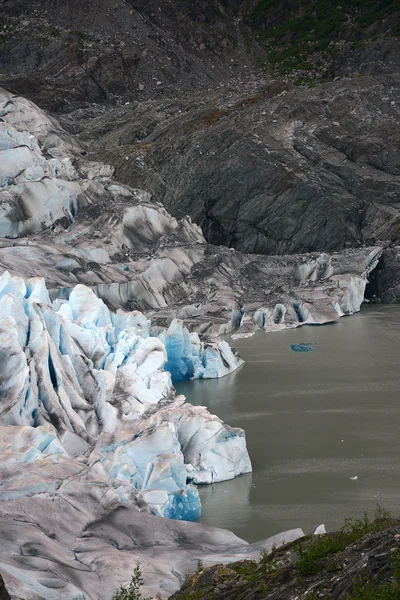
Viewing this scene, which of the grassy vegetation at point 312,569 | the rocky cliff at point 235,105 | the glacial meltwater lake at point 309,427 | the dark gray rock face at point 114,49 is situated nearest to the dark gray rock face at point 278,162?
the rocky cliff at point 235,105

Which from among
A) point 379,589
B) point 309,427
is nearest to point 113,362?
point 309,427

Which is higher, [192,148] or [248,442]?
[192,148]

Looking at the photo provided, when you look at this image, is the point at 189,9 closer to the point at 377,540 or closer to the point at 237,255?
the point at 237,255

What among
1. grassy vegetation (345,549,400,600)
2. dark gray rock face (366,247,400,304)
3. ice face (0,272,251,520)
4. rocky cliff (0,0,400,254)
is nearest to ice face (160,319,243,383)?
ice face (0,272,251,520)

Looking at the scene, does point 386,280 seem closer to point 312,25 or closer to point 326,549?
point 326,549

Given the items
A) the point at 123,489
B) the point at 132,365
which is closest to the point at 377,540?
the point at 123,489

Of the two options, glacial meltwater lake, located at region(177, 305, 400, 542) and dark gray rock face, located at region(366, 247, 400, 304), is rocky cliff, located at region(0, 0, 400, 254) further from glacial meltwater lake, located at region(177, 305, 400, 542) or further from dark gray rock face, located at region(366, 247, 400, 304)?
glacial meltwater lake, located at region(177, 305, 400, 542)
